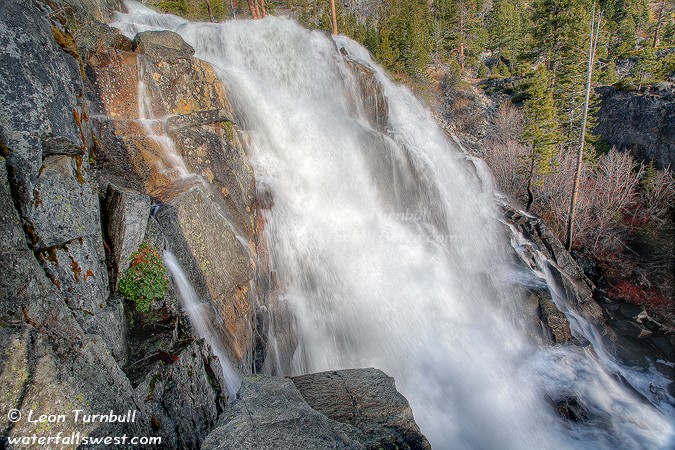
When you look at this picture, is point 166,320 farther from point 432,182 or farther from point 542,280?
point 542,280

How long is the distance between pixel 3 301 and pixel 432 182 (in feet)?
58.1

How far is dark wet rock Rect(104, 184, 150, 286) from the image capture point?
5.82 metres

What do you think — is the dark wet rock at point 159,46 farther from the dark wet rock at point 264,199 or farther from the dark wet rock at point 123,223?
the dark wet rock at point 123,223

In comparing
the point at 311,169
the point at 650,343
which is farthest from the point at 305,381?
the point at 650,343

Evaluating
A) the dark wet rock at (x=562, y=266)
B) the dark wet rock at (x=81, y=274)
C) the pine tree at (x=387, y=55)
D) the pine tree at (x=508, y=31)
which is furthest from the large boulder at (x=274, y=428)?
the pine tree at (x=508, y=31)

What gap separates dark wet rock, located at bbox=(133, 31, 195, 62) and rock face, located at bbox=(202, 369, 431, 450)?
942 cm

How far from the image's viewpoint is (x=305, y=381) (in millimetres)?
5863

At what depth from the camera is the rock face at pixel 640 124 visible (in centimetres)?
2698

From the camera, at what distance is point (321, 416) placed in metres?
3.93

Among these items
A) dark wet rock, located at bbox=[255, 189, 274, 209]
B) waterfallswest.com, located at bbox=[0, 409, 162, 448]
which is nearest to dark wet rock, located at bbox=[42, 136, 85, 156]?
waterfallswest.com, located at bbox=[0, 409, 162, 448]

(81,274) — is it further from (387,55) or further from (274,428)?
(387,55)

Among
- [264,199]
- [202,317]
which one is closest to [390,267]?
[264,199]

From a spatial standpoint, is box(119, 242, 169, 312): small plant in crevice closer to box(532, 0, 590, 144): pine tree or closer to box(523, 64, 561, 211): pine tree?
box(523, 64, 561, 211): pine tree

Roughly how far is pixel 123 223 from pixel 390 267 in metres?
10.6
